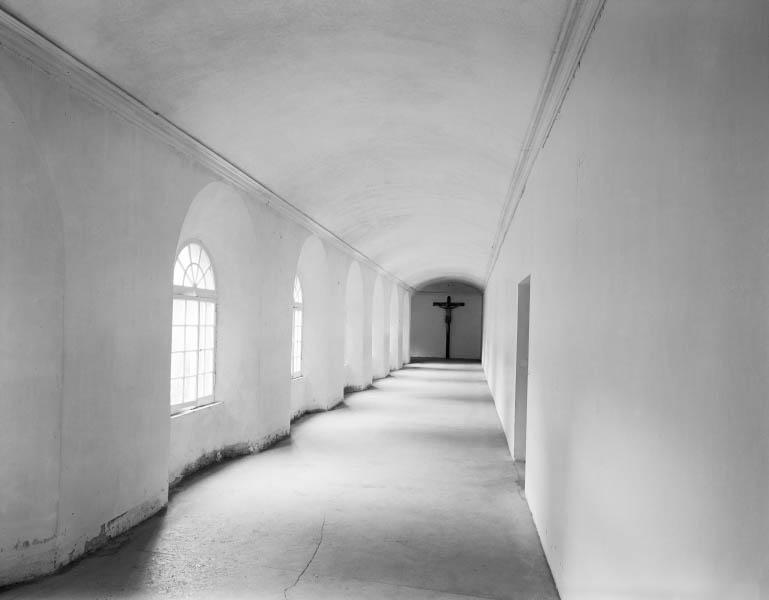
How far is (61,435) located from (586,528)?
12.1 ft

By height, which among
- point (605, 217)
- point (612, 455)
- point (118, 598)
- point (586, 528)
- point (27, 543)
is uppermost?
point (605, 217)

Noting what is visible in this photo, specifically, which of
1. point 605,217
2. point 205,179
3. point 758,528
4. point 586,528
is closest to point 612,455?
point 586,528

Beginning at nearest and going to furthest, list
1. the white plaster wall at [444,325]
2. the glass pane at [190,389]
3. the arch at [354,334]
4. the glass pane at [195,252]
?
the glass pane at [190,389] < the glass pane at [195,252] < the arch at [354,334] < the white plaster wall at [444,325]

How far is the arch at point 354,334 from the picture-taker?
1648cm

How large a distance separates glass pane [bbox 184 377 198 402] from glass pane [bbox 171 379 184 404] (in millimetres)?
79

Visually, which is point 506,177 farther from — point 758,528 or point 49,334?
point 758,528

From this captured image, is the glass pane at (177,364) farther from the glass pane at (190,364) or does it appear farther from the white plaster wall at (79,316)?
the white plaster wall at (79,316)

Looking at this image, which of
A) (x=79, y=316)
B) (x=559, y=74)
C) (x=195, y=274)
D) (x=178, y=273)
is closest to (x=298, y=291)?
(x=195, y=274)

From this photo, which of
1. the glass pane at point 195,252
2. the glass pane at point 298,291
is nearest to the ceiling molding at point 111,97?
the glass pane at point 195,252

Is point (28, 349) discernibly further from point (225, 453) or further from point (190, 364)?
point (225, 453)

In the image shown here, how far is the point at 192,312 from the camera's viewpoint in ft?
26.5

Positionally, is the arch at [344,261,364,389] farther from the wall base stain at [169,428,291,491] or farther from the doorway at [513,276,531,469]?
the doorway at [513,276,531,469]

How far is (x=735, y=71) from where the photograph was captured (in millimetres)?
1642

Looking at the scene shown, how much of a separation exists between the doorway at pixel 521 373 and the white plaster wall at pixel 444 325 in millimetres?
23780
